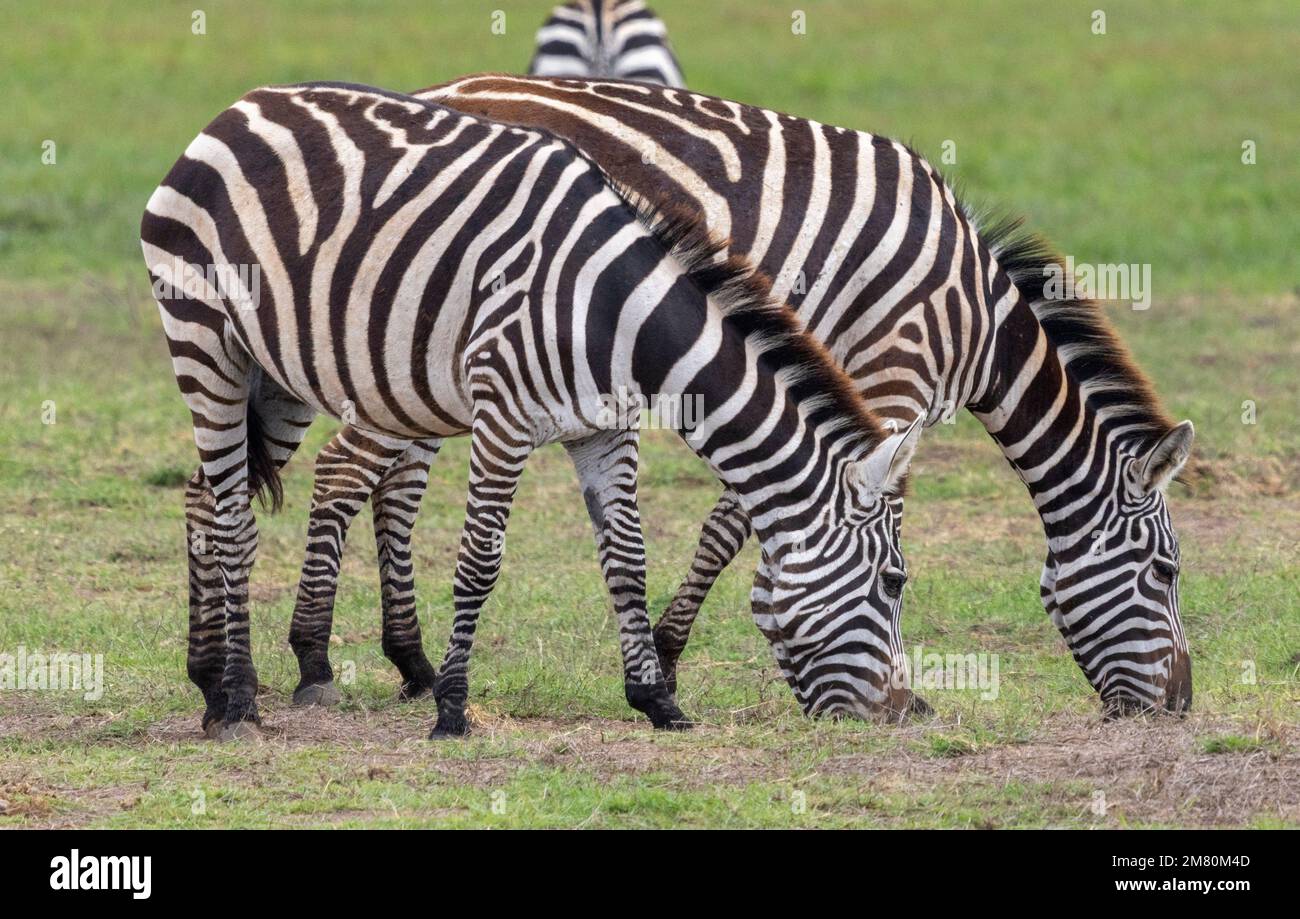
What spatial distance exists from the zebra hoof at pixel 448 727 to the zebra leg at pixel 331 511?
1.18 m

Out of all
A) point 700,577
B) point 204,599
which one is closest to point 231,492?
point 204,599

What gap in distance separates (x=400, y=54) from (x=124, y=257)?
27.6 feet

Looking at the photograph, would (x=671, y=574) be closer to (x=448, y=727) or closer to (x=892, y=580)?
(x=448, y=727)

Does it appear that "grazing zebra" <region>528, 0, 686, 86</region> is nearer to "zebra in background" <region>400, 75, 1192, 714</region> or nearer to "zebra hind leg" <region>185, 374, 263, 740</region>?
"zebra in background" <region>400, 75, 1192, 714</region>

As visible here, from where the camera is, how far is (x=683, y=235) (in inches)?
269

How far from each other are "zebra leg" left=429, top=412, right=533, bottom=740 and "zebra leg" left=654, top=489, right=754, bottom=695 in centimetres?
127

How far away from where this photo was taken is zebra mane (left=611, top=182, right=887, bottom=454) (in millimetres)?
6719

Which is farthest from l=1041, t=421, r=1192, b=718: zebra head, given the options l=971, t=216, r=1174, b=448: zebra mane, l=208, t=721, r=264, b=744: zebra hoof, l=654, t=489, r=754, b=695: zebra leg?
l=208, t=721, r=264, b=744: zebra hoof
